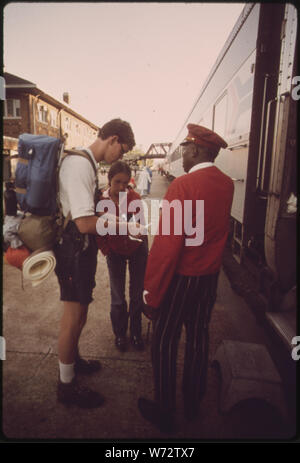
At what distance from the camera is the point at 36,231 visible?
6.18 ft

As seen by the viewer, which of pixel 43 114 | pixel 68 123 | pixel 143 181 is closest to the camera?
pixel 143 181

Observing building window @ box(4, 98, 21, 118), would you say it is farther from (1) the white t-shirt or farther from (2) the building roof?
(1) the white t-shirt

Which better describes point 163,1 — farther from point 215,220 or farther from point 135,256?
point 135,256

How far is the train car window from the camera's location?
475 cm

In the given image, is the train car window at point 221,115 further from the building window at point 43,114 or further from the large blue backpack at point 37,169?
the building window at point 43,114

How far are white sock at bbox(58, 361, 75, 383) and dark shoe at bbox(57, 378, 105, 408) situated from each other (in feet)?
0.11

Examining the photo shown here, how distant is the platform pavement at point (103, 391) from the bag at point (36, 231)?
1275 mm

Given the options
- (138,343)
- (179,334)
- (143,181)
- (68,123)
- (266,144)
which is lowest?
(138,343)

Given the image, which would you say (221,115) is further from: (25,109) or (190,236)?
(25,109)

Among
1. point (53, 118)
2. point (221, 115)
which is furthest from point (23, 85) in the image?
point (221, 115)

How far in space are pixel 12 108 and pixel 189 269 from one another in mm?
25844

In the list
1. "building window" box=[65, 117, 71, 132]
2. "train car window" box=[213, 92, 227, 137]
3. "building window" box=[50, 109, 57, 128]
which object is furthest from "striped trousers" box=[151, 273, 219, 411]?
"building window" box=[65, 117, 71, 132]

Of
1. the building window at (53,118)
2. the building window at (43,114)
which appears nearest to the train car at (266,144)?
the building window at (43,114)
